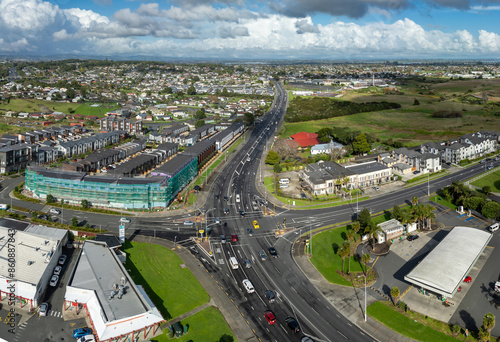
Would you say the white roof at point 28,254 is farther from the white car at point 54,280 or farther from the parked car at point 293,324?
the parked car at point 293,324

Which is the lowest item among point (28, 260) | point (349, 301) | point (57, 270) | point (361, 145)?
point (349, 301)

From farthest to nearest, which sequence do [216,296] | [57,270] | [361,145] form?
[361,145] → [57,270] → [216,296]

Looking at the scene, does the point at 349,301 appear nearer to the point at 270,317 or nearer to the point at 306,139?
the point at 270,317

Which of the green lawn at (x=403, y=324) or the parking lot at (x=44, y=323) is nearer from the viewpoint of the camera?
the parking lot at (x=44, y=323)

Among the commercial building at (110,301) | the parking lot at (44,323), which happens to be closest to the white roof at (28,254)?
the parking lot at (44,323)

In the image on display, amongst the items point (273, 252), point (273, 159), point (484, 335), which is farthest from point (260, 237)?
point (273, 159)

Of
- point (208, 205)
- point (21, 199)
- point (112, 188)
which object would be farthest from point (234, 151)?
point (21, 199)
